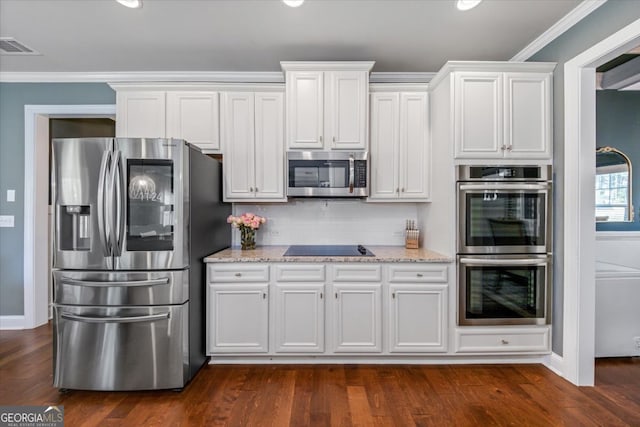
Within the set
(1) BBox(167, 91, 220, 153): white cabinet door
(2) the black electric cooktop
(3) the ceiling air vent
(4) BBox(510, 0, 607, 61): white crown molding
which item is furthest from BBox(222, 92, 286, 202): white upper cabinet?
(4) BBox(510, 0, 607, 61): white crown molding

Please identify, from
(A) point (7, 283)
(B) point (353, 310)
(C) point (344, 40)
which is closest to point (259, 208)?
(B) point (353, 310)

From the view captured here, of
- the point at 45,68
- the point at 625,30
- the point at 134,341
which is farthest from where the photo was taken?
the point at 45,68

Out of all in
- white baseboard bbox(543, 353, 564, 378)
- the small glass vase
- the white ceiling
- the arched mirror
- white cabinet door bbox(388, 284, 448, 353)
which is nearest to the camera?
the white ceiling

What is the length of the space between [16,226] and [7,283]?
631 millimetres

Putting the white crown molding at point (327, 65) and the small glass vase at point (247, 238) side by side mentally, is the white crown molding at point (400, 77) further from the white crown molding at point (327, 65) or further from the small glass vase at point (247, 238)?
the small glass vase at point (247, 238)

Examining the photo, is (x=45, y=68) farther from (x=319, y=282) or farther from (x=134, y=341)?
(x=319, y=282)

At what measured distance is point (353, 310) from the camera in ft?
8.97

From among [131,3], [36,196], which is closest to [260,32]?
[131,3]

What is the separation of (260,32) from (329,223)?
6.24ft

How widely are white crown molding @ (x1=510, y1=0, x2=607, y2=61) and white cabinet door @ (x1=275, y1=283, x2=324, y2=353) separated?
2.82 meters

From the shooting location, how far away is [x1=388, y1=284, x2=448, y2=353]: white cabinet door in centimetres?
272

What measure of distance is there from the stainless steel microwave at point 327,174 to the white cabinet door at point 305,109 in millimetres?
120

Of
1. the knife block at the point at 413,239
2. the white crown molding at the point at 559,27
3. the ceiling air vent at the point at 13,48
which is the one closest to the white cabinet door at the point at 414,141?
the knife block at the point at 413,239

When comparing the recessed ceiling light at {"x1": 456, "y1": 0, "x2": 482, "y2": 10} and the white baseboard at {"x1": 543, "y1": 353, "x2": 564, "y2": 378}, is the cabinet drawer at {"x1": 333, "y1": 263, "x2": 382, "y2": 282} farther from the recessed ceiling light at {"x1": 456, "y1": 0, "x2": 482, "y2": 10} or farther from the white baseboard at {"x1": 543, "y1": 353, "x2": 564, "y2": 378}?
the recessed ceiling light at {"x1": 456, "y1": 0, "x2": 482, "y2": 10}
